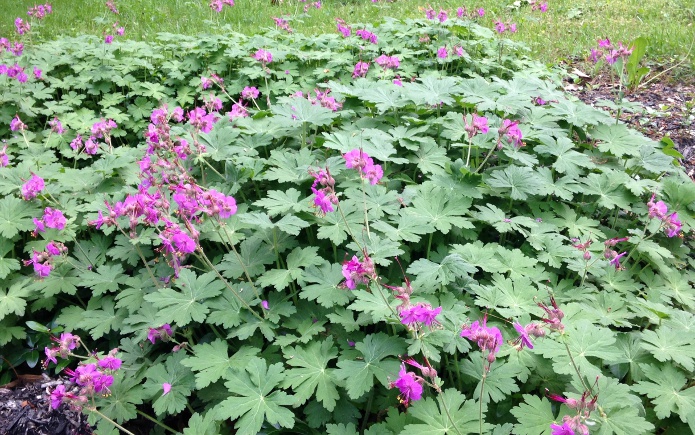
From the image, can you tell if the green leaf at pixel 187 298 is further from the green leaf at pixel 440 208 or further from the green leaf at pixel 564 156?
the green leaf at pixel 564 156

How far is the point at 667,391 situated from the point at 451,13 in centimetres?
665

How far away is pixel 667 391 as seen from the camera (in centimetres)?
198

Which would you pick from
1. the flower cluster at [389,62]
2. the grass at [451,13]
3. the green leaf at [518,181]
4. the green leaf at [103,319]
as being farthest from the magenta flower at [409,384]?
the grass at [451,13]

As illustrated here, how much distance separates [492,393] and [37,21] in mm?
8456

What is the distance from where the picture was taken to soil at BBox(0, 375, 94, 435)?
250 centimetres

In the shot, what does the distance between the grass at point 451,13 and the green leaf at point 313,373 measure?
201 inches

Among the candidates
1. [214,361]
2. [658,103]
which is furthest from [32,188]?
[658,103]

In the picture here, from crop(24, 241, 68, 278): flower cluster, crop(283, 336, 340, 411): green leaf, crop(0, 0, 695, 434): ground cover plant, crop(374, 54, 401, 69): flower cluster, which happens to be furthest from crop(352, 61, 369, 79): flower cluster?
crop(283, 336, 340, 411): green leaf

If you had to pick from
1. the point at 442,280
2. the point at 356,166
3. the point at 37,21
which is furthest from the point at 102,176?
the point at 37,21

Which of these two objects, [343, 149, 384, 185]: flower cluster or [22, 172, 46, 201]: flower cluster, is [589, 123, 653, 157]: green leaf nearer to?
[343, 149, 384, 185]: flower cluster

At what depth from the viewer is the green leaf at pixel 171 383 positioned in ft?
7.07

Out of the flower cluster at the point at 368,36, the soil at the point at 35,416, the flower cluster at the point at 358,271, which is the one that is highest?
the flower cluster at the point at 368,36

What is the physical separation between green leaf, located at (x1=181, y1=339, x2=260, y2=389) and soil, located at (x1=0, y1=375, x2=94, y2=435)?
79 cm

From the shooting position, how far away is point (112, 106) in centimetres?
498
